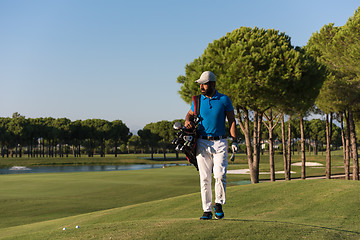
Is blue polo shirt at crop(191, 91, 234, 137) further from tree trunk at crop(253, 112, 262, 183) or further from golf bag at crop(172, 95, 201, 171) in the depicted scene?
tree trunk at crop(253, 112, 262, 183)

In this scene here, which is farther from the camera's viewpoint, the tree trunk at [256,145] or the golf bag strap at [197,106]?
the tree trunk at [256,145]

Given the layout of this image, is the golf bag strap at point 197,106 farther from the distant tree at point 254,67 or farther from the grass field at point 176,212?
the distant tree at point 254,67

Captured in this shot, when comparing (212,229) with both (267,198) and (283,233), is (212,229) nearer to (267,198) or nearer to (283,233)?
(283,233)

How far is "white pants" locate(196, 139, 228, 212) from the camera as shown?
7871 millimetres

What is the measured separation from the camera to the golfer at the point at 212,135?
7891 millimetres

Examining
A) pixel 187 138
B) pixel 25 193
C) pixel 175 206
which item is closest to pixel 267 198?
pixel 175 206

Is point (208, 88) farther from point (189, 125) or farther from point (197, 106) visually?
point (189, 125)

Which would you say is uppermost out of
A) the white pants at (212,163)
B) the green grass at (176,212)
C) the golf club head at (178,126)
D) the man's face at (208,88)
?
the man's face at (208,88)

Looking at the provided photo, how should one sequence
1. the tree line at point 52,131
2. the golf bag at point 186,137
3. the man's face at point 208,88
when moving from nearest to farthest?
the golf bag at point 186,137 < the man's face at point 208,88 < the tree line at point 52,131

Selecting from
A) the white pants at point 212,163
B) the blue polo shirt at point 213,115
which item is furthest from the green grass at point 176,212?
the blue polo shirt at point 213,115

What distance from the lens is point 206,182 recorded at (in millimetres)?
8180

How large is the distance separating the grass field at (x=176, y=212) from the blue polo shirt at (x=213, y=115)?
2.07 m

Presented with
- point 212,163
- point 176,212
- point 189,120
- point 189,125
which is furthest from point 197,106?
point 176,212

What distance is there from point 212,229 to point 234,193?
1154 centimetres
